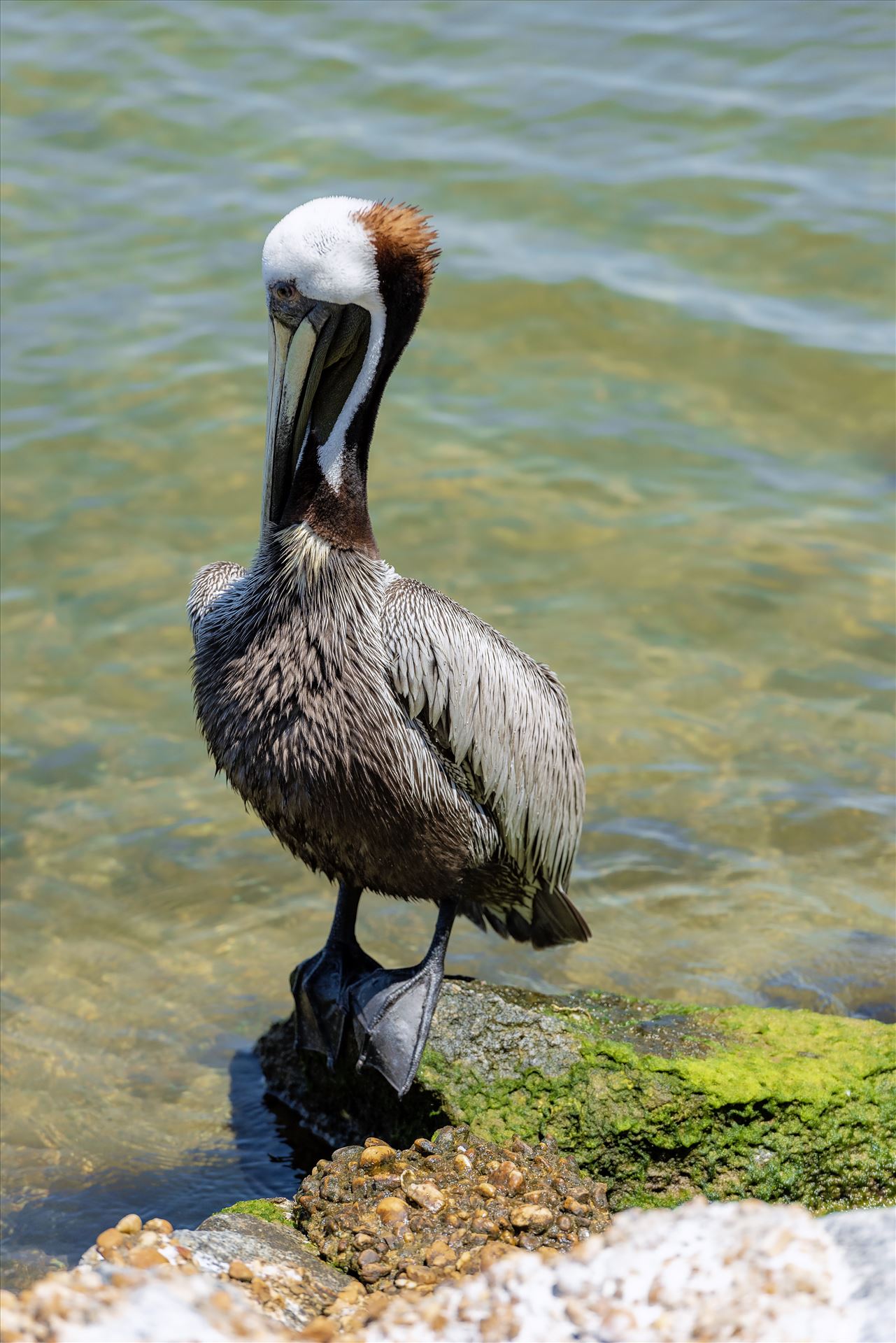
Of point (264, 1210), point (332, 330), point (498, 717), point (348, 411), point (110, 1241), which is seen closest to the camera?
point (110, 1241)

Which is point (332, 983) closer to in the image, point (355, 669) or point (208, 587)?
point (355, 669)

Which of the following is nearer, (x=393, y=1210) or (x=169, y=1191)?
(x=393, y=1210)

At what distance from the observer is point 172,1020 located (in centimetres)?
519

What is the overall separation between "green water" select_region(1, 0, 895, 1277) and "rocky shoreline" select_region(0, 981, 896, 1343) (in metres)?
0.87

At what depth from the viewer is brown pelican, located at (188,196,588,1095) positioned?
12.9ft

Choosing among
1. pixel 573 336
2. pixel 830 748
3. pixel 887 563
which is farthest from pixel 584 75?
pixel 830 748

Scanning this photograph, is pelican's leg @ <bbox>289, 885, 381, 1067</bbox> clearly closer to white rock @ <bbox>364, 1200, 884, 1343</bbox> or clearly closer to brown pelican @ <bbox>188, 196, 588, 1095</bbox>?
brown pelican @ <bbox>188, 196, 588, 1095</bbox>

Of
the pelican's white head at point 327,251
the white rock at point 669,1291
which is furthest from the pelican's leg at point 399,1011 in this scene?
the pelican's white head at point 327,251

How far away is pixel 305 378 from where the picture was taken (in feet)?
13.2

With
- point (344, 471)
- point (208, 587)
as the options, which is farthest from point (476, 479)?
point (344, 471)

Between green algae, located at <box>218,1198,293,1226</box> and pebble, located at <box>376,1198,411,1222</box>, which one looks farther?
green algae, located at <box>218,1198,293,1226</box>

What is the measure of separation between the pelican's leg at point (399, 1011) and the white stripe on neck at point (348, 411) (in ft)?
4.30

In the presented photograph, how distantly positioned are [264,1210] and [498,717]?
4.82 ft

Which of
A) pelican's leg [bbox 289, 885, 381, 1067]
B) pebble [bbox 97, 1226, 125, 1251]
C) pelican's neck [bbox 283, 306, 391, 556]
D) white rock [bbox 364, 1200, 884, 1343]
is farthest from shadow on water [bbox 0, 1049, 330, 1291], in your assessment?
white rock [bbox 364, 1200, 884, 1343]
